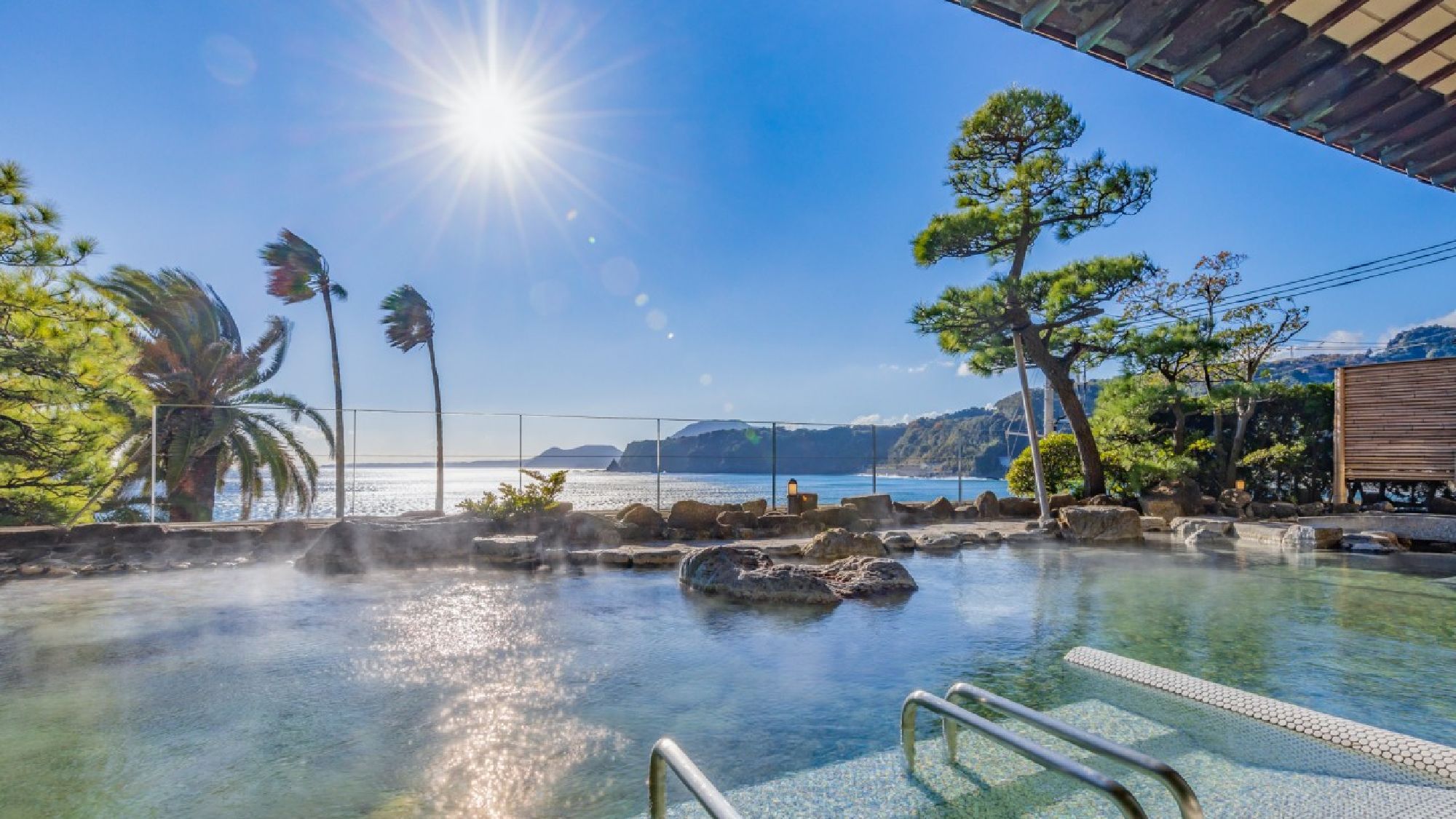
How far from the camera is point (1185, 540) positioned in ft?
28.8

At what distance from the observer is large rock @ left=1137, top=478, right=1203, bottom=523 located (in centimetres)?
1049

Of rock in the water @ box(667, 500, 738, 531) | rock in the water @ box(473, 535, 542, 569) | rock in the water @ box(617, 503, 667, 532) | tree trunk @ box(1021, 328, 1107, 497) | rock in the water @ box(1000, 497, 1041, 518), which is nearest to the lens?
rock in the water @ box(473, 535, 542, 569)

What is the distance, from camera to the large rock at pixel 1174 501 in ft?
34.4

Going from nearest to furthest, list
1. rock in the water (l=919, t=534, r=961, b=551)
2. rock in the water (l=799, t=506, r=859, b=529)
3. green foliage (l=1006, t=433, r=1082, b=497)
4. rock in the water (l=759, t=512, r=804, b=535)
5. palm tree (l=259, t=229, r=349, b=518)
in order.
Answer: rock in the water (l=919, t=534, r=961, b=551) < rock in the water (l=759, t=512, r=804, b=535) < rock in the water (l=799, t=506, r=859, b=529) < green foliage (l=1006, t=433, r=1082, b=497) < palm tree (l=259, t=229, r=349, b=518)

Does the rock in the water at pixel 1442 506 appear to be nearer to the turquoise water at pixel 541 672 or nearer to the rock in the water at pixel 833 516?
the turquoise water at pixel 541 672

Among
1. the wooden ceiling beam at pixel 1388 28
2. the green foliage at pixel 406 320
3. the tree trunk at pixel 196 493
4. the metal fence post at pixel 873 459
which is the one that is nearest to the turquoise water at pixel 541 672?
the wooden ceiling beam at pixel 1388 28

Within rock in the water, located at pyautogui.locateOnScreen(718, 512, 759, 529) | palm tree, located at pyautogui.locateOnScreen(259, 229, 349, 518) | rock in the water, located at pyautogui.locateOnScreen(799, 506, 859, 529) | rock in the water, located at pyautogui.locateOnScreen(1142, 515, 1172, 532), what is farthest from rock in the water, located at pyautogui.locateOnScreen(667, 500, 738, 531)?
palm tree, located at pyautogui.locateOnScreen(259, 229, 349, 518)

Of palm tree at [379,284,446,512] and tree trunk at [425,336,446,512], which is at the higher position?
palm tree at [379,284,446,512]

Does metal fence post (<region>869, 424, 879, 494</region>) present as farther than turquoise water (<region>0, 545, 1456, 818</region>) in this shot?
Yes

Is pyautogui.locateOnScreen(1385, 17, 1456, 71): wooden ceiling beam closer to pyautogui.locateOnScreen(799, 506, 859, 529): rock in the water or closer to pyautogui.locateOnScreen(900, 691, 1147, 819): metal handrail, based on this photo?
pyautogui.locateOnScreen(900, 691, 1147, 819): metal handrail

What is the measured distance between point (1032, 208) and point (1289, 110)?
10.1 meters

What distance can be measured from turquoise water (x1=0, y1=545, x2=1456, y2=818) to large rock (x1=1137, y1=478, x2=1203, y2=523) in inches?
172

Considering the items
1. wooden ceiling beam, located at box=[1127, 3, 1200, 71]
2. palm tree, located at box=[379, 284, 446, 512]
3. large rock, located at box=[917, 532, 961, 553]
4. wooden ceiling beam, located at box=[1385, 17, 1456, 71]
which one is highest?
palm tree, located at box=[379, 284, 446, 512]

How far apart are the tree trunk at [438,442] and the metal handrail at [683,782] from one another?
407 inches
